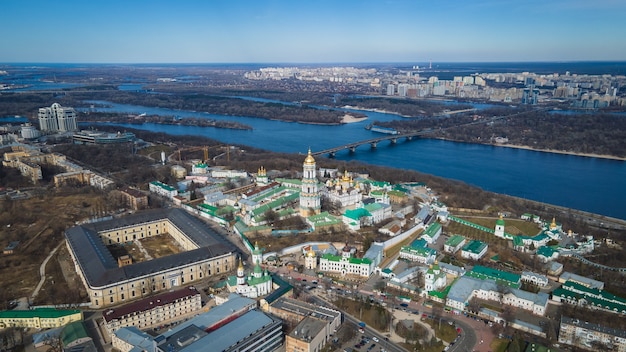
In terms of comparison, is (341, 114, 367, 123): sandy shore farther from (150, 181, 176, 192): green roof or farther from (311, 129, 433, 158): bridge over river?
(150, 181, 176, 192): green roof

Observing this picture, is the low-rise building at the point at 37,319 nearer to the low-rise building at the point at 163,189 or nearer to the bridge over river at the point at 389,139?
the low-rise building at the point at 163,189

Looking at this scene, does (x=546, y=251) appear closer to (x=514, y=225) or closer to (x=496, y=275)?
(x=514, y=225)

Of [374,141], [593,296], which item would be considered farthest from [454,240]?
[374,141]

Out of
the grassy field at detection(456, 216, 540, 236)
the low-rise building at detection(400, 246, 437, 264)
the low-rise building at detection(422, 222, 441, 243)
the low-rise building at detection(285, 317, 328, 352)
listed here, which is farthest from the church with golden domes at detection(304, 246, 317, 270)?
the grassy field at detection(456, 216, 540, 236)

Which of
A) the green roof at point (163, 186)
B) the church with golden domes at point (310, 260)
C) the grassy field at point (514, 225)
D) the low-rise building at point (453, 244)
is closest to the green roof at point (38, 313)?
the church with golden domes at point (310, 260)

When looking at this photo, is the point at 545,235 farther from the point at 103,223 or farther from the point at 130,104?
the point at 130,104

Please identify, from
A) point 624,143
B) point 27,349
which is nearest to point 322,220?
point 27,349
